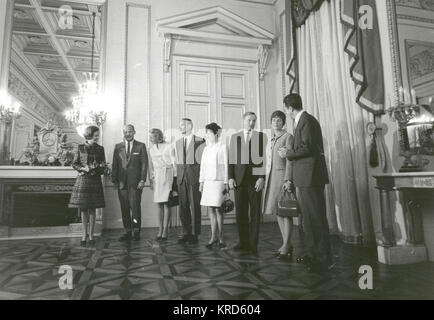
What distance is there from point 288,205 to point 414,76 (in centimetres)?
160

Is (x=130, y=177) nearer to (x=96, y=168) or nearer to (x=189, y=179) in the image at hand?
(x=96, y=168)

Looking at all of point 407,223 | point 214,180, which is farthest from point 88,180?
point 407,223

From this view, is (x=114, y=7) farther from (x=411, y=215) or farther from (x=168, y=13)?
Result: (x=411, y=215)

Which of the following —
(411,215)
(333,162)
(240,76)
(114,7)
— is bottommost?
(411,215)

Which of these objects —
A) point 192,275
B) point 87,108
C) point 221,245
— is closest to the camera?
point 192,275

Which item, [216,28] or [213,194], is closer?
[213,194]

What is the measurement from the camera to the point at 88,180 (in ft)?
10.8

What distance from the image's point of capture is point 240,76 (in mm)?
5219

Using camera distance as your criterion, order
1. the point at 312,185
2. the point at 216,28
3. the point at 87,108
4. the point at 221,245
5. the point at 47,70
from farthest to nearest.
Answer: the point at 216,28 < the point at 47,70 < the point at 87,108 < the point at 221,245 < the point at 312,185

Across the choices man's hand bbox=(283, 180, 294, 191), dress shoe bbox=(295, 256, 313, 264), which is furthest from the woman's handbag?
dress shoe bbox=(295, 256, 313, 264)

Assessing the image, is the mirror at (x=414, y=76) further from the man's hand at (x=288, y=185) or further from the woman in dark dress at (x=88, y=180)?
the woman in dark dress at (x=88, y=180)
